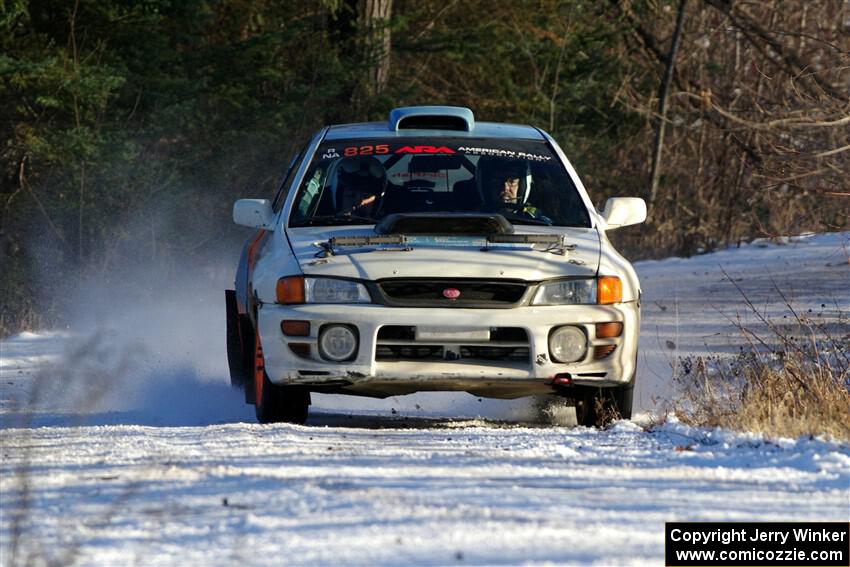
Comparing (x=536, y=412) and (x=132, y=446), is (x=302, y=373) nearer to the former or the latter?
(x=132, y=446)

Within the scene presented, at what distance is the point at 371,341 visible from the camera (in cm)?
788

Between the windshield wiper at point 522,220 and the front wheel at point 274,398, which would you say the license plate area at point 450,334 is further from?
the windshield wiper at point 522,220

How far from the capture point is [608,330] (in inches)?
316

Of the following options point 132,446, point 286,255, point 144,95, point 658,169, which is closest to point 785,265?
point 658,169

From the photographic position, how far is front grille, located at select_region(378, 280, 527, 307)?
7.90m

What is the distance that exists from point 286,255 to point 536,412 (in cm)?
241

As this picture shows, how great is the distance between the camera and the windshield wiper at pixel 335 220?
8820 mm

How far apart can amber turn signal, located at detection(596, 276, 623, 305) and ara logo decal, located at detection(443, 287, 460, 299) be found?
70 cm

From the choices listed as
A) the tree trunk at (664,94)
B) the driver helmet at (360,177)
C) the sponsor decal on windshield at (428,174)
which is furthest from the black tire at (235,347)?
the tree trunk at (664,94)

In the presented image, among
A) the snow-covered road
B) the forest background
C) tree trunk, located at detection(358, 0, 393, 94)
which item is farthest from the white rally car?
tree trunk, located at detection(358, 0, 393, 94)

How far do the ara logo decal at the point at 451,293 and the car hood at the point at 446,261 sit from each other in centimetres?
7

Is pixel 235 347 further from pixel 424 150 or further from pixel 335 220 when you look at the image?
pixel 424 150

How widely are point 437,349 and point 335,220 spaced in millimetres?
1260

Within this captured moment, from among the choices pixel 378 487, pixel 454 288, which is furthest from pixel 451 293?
pixel 378 487
